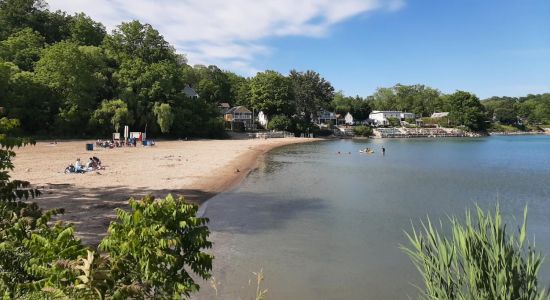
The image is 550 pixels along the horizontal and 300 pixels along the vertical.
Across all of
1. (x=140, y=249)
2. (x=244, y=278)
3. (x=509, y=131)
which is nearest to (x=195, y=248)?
(x=140, y=249)

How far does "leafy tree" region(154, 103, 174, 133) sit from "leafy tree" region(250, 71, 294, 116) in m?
34.5

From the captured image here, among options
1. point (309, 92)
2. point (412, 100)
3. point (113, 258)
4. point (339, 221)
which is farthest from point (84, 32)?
point (412, 100)

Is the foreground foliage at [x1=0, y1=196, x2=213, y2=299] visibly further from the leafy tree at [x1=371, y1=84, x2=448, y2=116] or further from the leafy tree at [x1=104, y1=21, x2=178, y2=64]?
the leafy tree at [x1=371, y1=84, x2=448, y2=116]

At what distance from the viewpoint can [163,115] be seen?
66.1 m

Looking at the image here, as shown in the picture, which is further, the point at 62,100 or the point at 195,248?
the point at 62,100

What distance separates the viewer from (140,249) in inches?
179

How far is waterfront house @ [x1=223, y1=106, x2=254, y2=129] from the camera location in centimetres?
9719

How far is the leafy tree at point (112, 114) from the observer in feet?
202

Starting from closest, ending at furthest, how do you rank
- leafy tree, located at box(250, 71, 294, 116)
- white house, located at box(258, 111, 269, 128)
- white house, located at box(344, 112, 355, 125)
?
leafy tree, located at box(250, 71, 294, 116) < white house, located at box(258, 111, 269, 128) < white house, located at box(344, 112, 355, 125)

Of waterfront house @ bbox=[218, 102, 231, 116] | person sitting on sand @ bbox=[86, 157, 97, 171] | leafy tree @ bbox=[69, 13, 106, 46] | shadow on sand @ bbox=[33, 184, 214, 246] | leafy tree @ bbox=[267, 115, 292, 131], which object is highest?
leafy tree @ bbox=[69, 13, 106, 46]

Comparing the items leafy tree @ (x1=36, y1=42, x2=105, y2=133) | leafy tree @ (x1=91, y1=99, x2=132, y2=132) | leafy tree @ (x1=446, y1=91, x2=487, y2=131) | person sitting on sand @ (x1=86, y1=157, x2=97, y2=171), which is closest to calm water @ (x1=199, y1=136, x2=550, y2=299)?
person sitting on sand @ (x1=86, y1=157, x2=97, y2=171)

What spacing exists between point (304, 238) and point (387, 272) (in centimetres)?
413

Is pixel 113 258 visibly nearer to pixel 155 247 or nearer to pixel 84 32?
pixel 155 247

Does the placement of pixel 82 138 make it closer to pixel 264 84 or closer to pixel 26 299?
pixel 264 84
